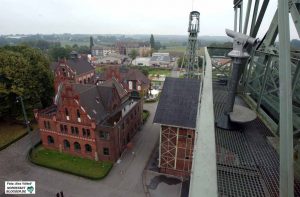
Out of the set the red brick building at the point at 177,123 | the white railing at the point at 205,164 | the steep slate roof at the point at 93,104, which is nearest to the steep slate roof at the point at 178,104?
the red brick building at the point at 177,123

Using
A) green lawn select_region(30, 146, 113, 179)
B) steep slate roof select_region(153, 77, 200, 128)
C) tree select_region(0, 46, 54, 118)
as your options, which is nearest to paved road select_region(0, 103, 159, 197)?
green lawn select_region(30, 146, 113, 179)

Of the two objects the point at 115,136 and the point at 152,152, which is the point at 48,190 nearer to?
the point at 115,136

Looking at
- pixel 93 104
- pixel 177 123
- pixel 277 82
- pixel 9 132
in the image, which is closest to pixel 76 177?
pixel 93 104

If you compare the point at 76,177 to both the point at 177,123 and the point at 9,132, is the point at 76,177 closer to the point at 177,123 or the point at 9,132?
the point at 177,123

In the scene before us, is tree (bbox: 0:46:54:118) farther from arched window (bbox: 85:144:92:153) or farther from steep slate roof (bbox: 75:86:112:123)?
arched window (bbox: 85:144:92:153)

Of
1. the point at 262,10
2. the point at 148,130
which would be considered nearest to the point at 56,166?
the point at 148,130

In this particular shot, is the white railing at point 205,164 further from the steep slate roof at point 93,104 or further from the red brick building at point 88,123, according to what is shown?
the steep slate roof at point 93,104
